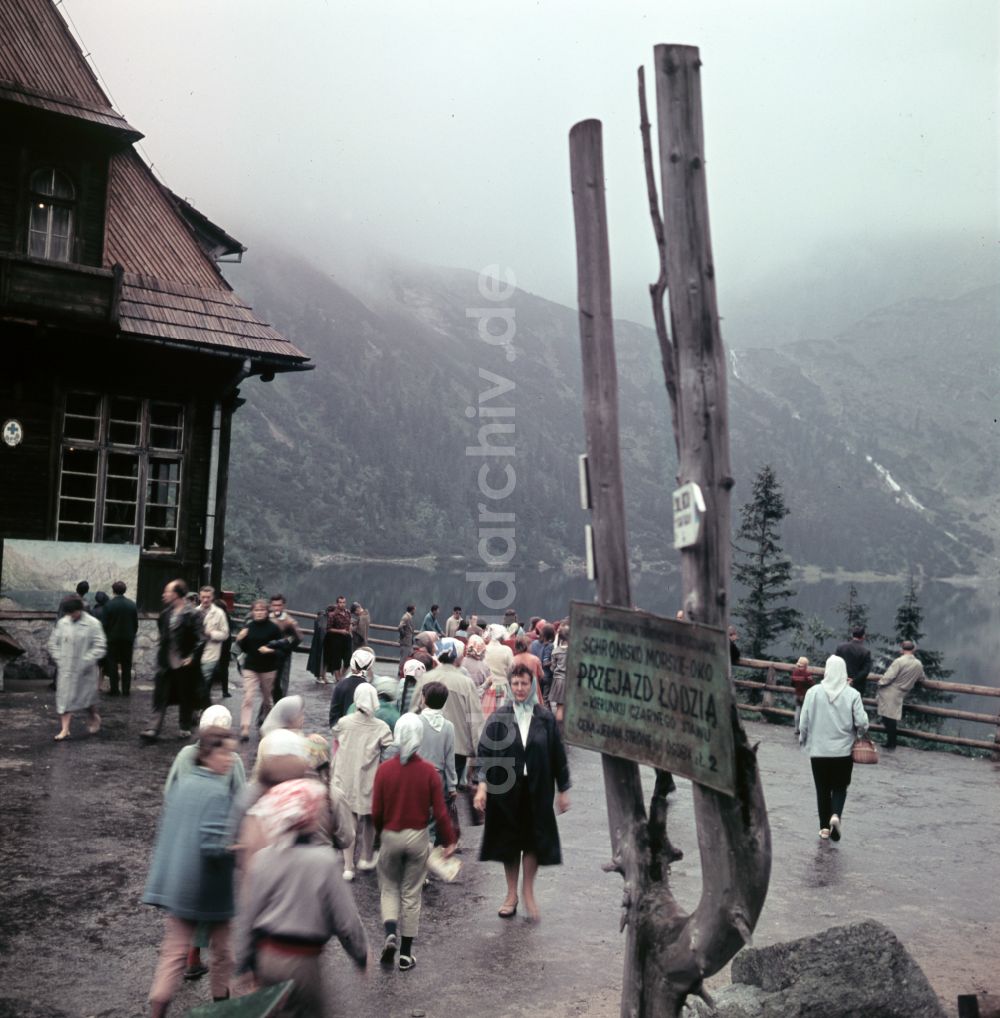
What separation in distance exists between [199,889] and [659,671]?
2.73 metres

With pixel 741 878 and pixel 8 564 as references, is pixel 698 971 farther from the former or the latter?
pixel 8 564

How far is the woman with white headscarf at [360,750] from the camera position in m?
8.41

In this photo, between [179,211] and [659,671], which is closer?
[659,671]

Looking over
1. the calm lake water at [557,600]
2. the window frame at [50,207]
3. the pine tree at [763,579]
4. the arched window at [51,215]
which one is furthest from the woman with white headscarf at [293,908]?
the calm lake water at [557,600]

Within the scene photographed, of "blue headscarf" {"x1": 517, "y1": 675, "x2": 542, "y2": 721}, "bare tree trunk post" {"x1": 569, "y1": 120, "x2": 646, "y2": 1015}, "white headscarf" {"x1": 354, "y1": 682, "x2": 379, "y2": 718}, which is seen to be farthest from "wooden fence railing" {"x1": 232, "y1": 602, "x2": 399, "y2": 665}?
"bare tree trunk post" {"x1": 569, "y1": 120, "x2": 646, "y2": 1015}

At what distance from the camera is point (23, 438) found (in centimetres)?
1844

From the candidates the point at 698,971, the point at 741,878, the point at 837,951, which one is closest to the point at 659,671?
the point at 741,878

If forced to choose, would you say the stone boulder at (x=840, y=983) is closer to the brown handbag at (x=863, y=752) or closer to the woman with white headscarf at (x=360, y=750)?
the woman with white headscarf at (x=360, y=750)

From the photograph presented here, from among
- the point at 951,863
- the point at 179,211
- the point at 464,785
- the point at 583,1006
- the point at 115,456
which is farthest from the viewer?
the point at 179,211

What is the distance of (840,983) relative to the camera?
19.5 ft

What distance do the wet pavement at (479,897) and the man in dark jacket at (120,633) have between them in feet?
8.14

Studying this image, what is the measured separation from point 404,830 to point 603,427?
3233 mm

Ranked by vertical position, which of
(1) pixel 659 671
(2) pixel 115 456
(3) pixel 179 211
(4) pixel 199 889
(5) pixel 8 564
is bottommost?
(4) pixel 199 889

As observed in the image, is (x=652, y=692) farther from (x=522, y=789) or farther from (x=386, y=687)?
(x=386, y=687)
